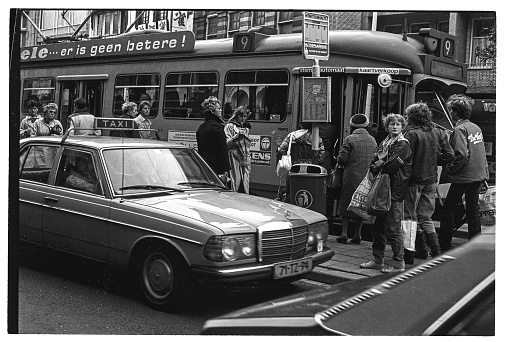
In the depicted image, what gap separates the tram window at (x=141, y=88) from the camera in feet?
33.8

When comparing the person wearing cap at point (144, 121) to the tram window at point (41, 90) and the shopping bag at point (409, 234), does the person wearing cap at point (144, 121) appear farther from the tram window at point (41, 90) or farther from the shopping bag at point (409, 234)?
the shopping bag at point (409, 234)

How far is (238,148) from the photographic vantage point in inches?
352

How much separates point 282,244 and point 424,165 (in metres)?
2.30

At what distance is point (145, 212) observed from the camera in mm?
5566

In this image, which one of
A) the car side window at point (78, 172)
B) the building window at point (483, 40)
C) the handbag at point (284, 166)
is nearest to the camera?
the building window at point (483, 40)

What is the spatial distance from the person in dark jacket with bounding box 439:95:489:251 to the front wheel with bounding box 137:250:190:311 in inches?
122

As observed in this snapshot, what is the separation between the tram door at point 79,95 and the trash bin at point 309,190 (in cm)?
251

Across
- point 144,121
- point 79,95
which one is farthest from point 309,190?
point 79,95

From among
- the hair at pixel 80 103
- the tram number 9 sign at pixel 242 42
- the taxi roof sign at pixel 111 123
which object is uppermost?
the tram number 9 sign at pixel 242 42

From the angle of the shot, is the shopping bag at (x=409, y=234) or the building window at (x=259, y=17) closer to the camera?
the building window at (x=259, y=17)

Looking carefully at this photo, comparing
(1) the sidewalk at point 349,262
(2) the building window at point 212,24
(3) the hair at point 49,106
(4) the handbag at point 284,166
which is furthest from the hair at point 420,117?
(3) the hair at point 49,106

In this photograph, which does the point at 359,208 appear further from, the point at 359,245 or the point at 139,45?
the point at 139,45

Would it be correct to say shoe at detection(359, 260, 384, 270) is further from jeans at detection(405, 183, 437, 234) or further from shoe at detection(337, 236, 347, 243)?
shoe at detection(337, 236, 347, 243)

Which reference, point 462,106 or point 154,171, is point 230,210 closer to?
point 154,171
